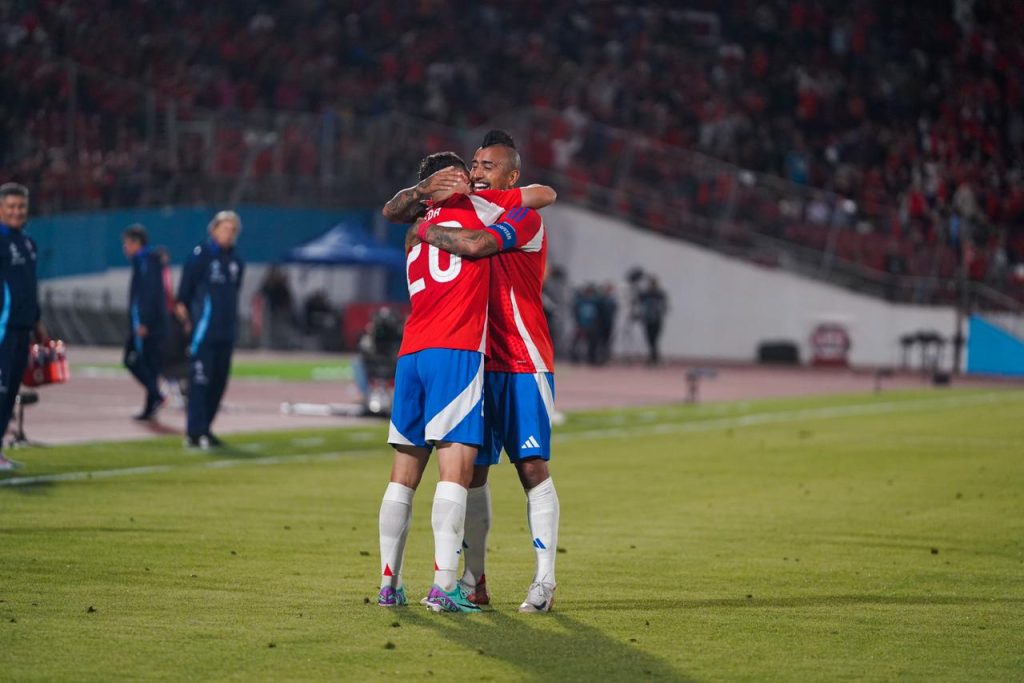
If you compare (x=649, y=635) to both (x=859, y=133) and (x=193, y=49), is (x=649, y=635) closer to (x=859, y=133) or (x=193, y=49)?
(x=193, y=49)

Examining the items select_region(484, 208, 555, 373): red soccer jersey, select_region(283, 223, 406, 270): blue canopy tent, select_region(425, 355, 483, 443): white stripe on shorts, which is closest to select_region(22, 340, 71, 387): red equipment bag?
select_region(484, 208, 555, 373): red soccer jersey

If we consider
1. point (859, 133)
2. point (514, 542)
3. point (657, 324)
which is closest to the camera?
point (514, 542)

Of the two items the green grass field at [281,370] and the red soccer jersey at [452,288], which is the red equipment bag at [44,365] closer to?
the red soccer jersey at [452,288]

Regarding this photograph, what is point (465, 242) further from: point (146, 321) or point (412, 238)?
point (146, 321)

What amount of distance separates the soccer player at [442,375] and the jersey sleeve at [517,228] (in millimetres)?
26

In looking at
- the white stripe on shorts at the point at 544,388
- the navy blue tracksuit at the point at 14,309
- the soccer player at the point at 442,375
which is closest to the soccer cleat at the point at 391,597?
the soccer player at the point at 442,375

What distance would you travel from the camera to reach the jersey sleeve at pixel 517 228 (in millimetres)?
7758

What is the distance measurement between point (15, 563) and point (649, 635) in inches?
145

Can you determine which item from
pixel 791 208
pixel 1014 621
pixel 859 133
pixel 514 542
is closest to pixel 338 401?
pixel 514 542

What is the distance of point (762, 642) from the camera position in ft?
24.0

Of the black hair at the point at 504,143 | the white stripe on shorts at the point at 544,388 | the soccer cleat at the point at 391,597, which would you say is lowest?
the soccer cleat at the point at 391,597

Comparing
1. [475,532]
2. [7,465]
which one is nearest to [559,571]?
[475,532]

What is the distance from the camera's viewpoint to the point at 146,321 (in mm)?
20203

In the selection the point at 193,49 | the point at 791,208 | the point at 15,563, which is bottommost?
the point at 15,563
